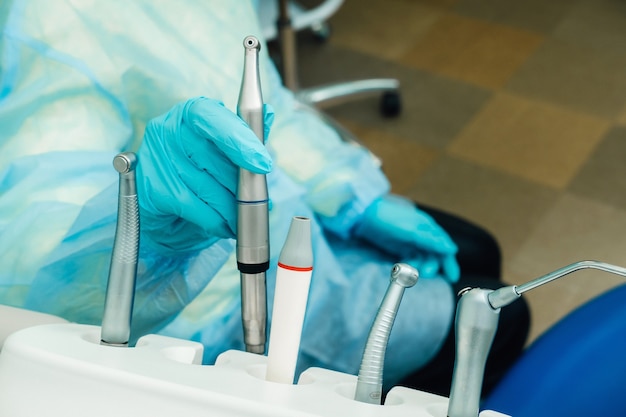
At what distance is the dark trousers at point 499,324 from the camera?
4.49ft

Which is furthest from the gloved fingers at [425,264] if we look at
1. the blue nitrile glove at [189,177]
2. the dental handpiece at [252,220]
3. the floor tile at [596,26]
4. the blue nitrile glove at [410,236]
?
the floor tile at [596,26]

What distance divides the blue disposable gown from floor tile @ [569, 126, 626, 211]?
3.53 feet

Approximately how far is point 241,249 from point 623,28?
256cm

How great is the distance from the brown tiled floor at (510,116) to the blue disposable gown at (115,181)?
29.1 inches

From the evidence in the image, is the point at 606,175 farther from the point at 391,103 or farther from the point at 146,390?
the point at 146,390

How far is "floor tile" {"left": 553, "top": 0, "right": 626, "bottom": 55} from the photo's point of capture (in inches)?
115

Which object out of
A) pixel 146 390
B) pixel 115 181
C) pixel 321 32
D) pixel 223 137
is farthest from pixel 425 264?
pixel 321 32

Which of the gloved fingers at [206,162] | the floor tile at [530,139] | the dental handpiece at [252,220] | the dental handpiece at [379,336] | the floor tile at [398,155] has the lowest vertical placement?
the dental handpiece at [379,336]

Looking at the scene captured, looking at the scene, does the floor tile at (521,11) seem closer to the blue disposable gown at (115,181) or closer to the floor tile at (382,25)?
the floor tile at (382,25)

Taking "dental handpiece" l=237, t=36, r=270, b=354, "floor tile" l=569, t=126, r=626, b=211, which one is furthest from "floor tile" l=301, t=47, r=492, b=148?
"dental handpiece" l=237, t=36, r=270, b=354

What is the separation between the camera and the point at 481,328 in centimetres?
65

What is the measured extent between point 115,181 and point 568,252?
4.68ft

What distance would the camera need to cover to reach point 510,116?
262 centimetres

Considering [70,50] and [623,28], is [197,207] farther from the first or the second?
[623,28]
